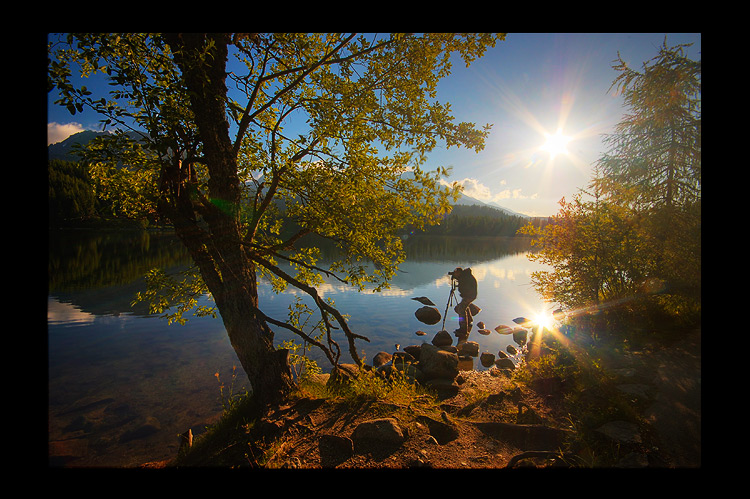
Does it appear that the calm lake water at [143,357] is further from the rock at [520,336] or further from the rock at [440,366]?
the rock at [440,366]

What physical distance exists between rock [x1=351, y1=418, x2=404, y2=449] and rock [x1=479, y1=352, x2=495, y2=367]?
1118 cm

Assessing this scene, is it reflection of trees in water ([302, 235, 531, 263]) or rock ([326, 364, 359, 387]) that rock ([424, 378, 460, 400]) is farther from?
reflection of trees in water ([302, 235, 531, 263])

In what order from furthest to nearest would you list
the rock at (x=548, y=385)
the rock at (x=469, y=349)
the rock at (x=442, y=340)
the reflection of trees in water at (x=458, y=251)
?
1. the reflection of trees in water at (x=458, y=251)
2. the rock at (x=442, y=340)
3. the rock at (x=469, y=349)
4. the rock at (x=548, y=385)

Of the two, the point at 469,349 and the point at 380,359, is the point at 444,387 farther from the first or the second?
the point at 469,349

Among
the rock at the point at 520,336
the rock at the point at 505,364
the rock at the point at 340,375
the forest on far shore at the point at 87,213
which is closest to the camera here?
the forest on far shore at the point at 87,213

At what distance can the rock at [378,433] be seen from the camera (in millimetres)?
4965

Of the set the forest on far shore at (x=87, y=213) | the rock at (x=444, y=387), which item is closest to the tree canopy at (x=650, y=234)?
the forest on far shore at (x=87, y=213)

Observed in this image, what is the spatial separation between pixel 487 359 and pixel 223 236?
14685 mm

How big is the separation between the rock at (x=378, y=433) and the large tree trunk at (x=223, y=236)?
2314 millimetres

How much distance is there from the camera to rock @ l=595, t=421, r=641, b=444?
445 cm

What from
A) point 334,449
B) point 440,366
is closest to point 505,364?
point 440,366

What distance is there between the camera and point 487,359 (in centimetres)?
1468

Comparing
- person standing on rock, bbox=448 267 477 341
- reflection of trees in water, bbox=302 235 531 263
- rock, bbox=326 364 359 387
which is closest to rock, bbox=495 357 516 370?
person standing on rock, bbox=448 267 477 341

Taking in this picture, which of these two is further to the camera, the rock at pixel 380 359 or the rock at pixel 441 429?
the rock at pixel 380 359
